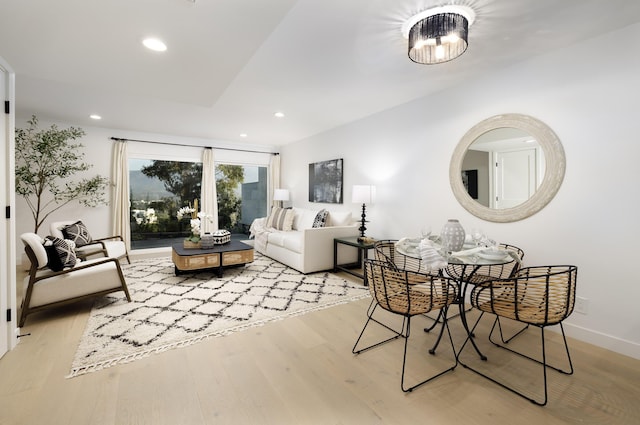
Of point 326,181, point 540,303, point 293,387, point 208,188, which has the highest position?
point 326,181

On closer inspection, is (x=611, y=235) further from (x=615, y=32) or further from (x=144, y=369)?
(x=144, y=369)

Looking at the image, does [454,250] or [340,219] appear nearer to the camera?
[454,250]

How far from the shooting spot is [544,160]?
2619 millimetres

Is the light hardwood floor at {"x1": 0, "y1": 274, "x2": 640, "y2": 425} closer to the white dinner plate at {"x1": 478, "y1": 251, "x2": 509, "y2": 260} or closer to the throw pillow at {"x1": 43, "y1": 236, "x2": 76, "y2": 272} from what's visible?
the throw pillow at {"x1": 43, "y1": 236, "x2": 76, "y2": 272}

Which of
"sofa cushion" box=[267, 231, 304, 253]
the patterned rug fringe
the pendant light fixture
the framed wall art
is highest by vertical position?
the pendant light fixture

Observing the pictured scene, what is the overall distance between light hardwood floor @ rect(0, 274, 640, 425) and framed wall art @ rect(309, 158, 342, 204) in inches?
128

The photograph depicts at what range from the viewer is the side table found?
392 cm

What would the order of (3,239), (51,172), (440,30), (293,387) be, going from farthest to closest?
1. (51,172)
2. (3,239)
3. (440,30)
4. (293,387)

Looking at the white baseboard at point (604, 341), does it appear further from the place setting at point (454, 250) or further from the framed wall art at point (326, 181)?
the framed wall art at point (326, 181)

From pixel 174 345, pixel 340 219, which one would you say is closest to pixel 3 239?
pixel 174 345

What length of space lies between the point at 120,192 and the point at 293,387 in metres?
5.36

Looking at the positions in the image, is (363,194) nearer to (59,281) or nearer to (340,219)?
(340,219)

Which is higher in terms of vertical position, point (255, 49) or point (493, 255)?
point (255, 49)

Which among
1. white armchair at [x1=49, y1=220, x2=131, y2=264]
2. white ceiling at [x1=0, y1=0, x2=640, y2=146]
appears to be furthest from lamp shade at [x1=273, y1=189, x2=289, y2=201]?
white armchair at [x1=49, y1=220, x2=131, y2=264]
